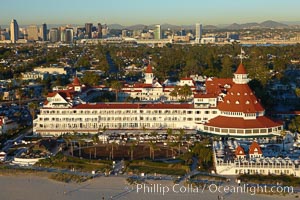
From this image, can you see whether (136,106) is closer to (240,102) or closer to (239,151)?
(240,102)

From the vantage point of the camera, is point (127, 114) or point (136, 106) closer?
point (127, 114)

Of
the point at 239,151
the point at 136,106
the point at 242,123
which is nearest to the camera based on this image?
the point at 239,151

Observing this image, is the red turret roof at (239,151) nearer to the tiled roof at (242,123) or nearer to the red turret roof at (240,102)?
the tiled roof at (242,123)

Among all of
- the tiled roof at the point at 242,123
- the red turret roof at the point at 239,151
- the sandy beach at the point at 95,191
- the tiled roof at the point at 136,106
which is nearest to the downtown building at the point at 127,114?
the tiled roof at the point at 136,106

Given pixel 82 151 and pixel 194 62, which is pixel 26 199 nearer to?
pixel 82 151

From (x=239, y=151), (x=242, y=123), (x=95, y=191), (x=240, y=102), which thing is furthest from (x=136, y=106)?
(x=95, y=191)

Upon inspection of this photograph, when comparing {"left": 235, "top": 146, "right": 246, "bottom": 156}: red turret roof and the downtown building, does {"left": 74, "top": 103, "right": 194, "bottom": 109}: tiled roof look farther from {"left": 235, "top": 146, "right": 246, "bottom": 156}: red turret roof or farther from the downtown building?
{"left": 235, "top": 146, "right": 246, "bottom": 156}: red turret roof
